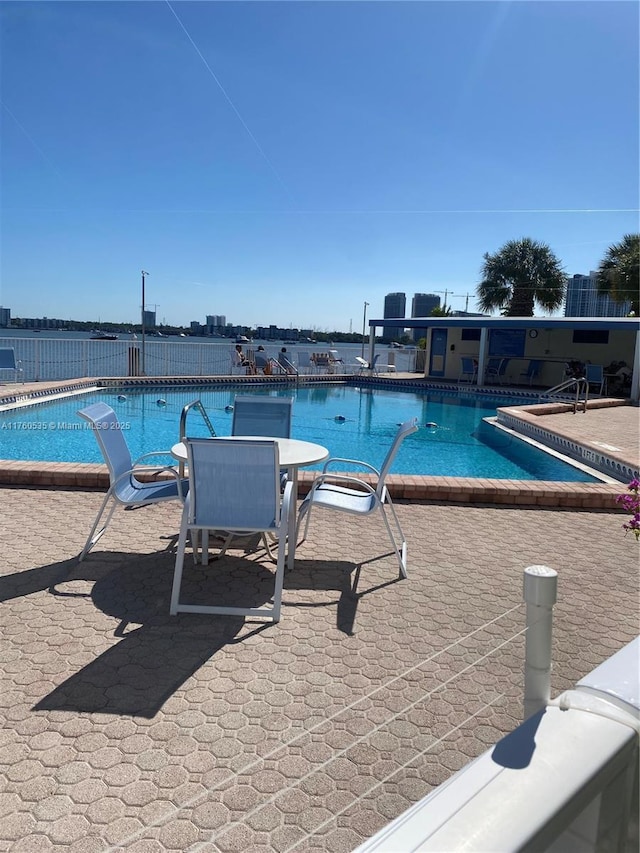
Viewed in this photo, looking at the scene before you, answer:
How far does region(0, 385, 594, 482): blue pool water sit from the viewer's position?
846cm

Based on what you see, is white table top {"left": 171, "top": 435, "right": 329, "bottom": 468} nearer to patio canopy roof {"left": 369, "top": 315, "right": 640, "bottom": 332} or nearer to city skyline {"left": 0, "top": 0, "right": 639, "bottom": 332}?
city skyline {"left": 0, "top": 0, "right": 639, "bottom": 332}

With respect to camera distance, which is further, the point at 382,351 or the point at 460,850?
the point at 382,351

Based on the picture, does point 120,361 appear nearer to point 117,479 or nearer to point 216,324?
point 117,479

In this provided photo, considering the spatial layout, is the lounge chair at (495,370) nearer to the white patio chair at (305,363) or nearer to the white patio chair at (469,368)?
the white patio chair at (469,368)

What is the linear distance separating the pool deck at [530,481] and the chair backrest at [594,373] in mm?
4486

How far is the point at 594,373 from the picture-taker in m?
16.0

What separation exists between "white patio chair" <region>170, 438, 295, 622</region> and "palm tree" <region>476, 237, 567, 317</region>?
23.4 metres

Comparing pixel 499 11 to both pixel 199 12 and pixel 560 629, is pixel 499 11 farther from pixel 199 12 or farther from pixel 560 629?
pixel 560 629

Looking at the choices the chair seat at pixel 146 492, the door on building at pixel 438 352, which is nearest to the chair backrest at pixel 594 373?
the door on building at pixel 438 352

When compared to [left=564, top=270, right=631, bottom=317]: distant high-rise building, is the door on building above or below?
below

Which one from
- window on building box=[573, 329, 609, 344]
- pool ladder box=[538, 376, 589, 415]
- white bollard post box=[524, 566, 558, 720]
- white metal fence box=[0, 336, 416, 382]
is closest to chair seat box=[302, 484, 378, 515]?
white bollard post box=[524, 566, 558, 720]

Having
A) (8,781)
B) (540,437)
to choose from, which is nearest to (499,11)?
(540,437)

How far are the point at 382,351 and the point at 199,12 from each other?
1734 centimetres

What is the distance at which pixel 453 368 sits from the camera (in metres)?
20.9
